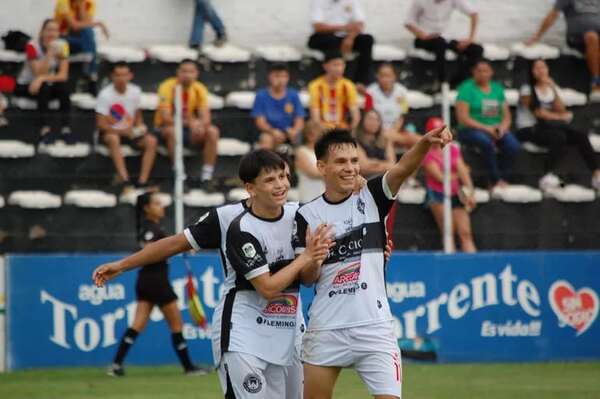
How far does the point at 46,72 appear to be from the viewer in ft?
53.1

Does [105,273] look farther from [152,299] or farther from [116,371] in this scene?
[116,371]

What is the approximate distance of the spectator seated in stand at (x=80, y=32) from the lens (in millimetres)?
16844

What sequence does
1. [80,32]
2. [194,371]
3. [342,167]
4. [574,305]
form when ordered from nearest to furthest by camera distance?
[342,167], [194,371], [574,305], [80,32]

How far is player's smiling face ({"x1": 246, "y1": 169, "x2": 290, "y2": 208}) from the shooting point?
6.72 m

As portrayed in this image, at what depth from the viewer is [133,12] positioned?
18906mm

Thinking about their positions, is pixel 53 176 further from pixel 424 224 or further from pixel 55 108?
pixel 424 224

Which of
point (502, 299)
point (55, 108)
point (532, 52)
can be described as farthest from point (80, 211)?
point (532, 52)

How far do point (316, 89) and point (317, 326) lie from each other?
891 cm

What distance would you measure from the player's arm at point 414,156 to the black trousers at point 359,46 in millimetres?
10050

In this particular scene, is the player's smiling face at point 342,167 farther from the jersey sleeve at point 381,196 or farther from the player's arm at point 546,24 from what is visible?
the player's arm at point 546,24

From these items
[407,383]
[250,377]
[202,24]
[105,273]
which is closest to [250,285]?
[250,377]

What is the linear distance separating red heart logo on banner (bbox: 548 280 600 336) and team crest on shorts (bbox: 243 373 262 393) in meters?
8.19

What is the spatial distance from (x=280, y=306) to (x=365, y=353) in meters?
0.53

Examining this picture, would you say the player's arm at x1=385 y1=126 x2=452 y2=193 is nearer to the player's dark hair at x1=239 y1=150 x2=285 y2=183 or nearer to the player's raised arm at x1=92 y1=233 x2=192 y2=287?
the player's dark hair at x1=239 y1=150 x2=285 y2=183
